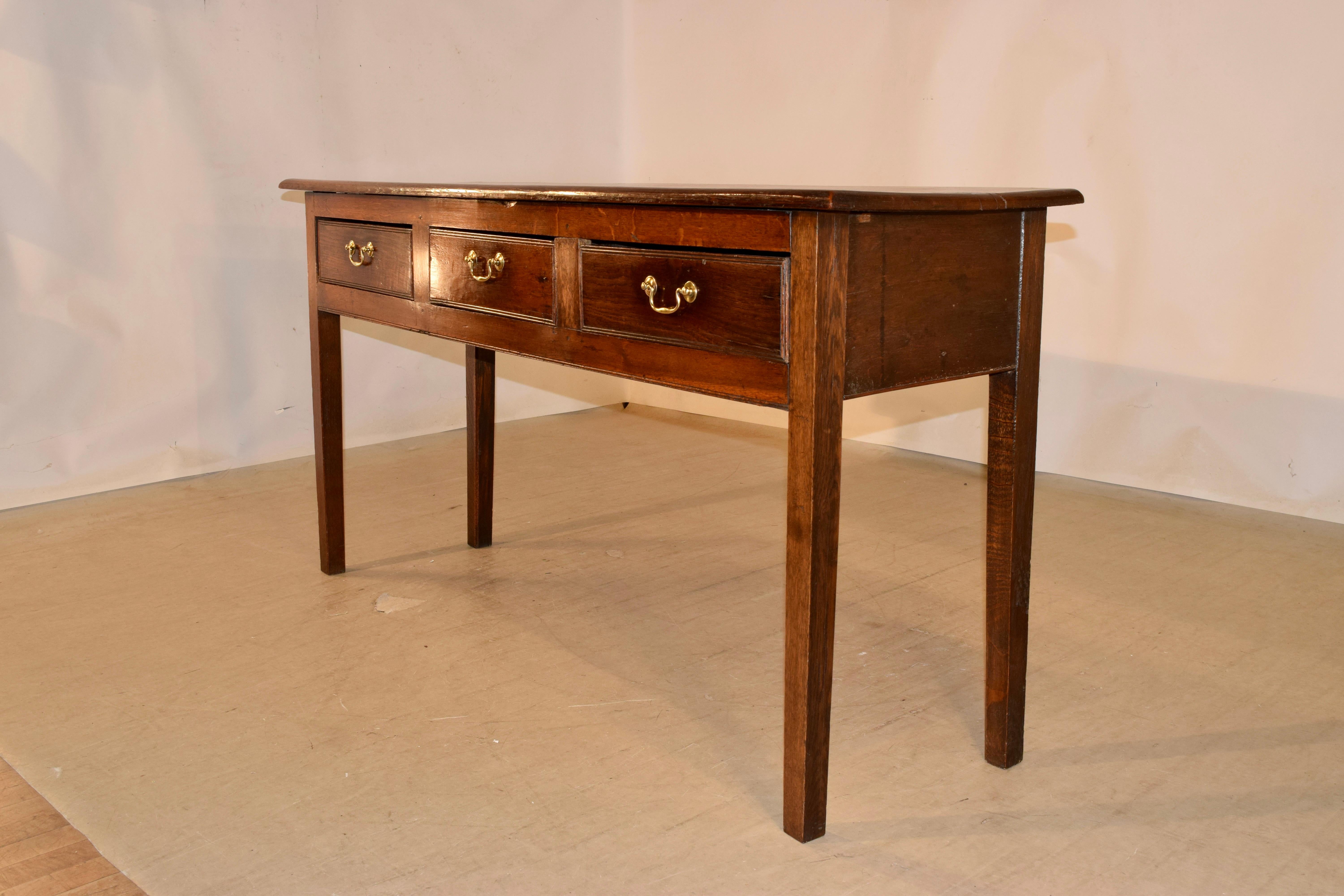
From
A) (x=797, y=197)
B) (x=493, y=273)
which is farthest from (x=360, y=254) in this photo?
(x=797, y=197)

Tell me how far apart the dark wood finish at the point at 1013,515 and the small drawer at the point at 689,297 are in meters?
0.43

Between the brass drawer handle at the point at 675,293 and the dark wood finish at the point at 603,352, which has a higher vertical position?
the brass drawer handle at the point at 675,293

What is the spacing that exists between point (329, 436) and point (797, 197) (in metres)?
1.55

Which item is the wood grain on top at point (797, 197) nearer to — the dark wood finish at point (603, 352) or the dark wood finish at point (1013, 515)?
the dark wood finish at point (1013, 515)

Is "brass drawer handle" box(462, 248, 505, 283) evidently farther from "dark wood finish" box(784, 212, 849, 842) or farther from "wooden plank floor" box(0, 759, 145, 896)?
"wooden plank floor" box(0, 759, 145, 896)

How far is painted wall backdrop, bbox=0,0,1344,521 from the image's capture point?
10.0 feet

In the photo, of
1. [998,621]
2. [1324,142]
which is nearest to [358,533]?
[998,621]

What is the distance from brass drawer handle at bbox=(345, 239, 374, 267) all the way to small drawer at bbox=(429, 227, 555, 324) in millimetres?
246

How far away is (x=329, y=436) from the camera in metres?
2.51

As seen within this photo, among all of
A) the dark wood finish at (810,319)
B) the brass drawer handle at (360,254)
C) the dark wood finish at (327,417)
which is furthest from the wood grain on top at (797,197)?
the dark wood finish at (327,417)

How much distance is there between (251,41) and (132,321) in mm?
962

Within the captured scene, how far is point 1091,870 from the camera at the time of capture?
4.60 ft

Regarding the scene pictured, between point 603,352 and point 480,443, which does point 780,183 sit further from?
point 603,352

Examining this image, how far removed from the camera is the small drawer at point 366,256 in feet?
7.09
